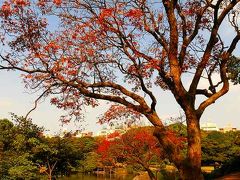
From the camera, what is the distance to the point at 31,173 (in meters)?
28.9

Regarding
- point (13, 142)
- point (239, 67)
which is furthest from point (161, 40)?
point (13, 142)

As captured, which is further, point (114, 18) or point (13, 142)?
point (13, 142)

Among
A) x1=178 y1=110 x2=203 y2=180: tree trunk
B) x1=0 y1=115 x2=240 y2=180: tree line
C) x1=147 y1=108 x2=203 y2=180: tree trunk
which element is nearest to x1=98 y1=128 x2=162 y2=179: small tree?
x1=0 y1=115 x2=240 y2=180: tree line

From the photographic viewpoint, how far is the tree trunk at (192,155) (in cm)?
898

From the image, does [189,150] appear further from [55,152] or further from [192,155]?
[55,152]

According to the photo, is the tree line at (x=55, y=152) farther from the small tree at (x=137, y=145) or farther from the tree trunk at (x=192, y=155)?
the tree trunk at (x=192, y=155)

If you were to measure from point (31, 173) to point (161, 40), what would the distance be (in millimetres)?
21750

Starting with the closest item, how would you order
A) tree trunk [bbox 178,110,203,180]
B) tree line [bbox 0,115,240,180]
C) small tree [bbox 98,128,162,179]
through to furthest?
1. tree trunk [bbox 178,110,203,180]
2. tree line [bbox 0,115,240,180]
3. small tree [bbox 98,128,162,179]

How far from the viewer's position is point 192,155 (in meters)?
9.09

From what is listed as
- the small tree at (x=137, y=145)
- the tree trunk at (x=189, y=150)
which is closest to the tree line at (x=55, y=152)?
the small tree at (x=137, y=145)

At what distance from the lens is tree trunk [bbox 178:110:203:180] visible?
8.98 m

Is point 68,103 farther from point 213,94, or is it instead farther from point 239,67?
point 239,67

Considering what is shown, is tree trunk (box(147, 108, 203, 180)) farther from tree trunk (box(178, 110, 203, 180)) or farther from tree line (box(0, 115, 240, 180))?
tree line (box(0, 115, 240, 180))

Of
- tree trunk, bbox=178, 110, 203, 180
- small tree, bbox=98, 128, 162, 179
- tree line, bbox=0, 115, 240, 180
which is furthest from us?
small tree, bbox=98, 128, 162, 179
